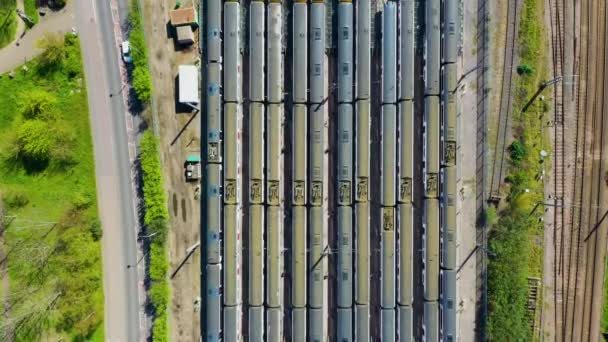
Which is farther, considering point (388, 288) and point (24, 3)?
point (24, 3)

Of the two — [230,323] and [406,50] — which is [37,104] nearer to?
[230,323]

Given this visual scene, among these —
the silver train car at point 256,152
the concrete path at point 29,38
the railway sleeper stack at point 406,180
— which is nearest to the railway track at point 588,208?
the railway sleeper stack at point 406,180

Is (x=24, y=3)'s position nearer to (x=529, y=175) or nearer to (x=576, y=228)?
(x=529, y=175)

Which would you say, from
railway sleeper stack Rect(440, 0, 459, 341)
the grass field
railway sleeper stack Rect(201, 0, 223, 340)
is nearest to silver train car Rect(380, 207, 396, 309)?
railway sleeper stack Rect(440, 0, 459, 341)

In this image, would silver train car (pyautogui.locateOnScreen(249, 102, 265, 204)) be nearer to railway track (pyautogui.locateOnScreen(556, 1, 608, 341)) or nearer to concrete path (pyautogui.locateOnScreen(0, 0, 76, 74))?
concrete path (pyautogui.locateOnScreen(0, 0, 76, 74))

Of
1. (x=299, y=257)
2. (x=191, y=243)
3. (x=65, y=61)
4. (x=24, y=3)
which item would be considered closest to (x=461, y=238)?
(x=299, y=257)

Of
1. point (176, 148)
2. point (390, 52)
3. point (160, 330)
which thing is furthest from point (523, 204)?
point (160, 330)
